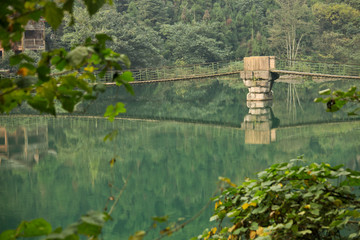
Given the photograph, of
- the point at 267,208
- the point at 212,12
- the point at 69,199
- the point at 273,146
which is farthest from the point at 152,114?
the point at 212,12

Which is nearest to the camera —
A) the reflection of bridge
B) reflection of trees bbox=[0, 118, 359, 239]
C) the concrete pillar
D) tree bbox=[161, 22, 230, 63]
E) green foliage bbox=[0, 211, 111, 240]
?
green foliage bbox=[0, 211, 111, 240]

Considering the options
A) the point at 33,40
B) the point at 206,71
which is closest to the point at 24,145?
the point at 33,40

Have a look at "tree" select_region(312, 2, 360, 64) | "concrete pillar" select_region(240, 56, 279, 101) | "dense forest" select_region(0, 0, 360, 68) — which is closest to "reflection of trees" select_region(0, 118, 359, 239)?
"concrete pillar" select_region(240, 56, 279, 101)

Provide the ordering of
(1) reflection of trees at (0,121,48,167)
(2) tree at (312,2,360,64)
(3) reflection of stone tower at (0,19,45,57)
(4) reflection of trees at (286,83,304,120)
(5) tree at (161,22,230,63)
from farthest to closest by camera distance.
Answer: (5) tree at (161,22,230,63) < (2) tree at (312,2,360,64) < (3) reflection of stone tower at (0,19,45,57) < (4) reflection of trees at (286,83,304,120) < (1) reflection of trees at (0,121,48,167)

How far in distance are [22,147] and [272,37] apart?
1867 centimetres

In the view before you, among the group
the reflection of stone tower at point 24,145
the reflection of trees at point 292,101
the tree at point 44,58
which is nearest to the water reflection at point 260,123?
the reflection of trees at point 292,101

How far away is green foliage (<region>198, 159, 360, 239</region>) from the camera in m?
1.94

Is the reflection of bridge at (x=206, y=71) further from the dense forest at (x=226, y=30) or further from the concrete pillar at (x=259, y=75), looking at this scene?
the dense forest at (x=226, y=30)

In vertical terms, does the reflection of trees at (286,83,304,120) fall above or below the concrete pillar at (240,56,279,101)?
below

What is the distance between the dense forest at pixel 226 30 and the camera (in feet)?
Result: 72.6

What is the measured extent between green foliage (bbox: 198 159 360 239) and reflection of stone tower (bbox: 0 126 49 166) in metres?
6.32

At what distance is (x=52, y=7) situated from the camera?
1.14 m

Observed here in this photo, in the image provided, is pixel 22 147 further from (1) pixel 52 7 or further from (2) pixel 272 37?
(2) pixel 272 37

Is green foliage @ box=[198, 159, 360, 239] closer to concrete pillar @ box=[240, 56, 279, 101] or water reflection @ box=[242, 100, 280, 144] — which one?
water reflection @ box=[242, 100, 280, 144]
